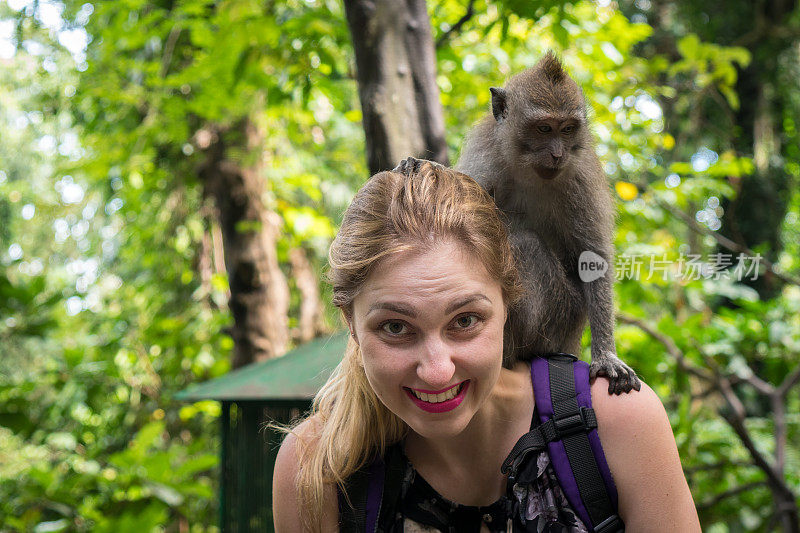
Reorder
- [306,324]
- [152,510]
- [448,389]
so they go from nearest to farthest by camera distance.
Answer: [448,389]
[152,510]
[306,324]

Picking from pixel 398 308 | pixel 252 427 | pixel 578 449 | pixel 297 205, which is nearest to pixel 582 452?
pixel 578 449

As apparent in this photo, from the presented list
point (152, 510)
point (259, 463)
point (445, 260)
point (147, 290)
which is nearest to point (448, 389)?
point (445, 260)

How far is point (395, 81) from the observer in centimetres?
273

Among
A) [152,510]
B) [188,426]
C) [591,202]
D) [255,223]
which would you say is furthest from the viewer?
[188,426]

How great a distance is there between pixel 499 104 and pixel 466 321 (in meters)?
1.41

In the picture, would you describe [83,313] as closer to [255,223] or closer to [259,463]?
[255,223]

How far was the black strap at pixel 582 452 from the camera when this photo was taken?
1620mm

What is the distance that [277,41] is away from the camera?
3.74 meters

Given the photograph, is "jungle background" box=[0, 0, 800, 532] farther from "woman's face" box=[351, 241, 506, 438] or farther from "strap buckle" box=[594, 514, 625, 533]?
"strap buckle" box=[594, 514, 625, 533]

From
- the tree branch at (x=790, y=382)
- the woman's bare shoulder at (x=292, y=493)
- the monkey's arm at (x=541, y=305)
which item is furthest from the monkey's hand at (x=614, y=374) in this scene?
the tree branch at (x=790, y=382)

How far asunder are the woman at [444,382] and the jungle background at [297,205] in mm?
545

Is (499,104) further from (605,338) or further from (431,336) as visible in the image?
(431,336)

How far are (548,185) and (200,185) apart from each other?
203 inches

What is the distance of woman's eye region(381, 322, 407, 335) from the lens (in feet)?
5.43
